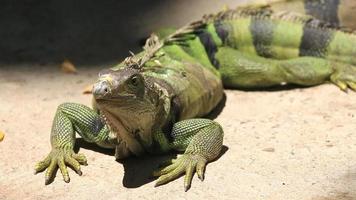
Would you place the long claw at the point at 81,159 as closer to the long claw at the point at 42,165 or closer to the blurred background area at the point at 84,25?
the long claw at the point at 42,165

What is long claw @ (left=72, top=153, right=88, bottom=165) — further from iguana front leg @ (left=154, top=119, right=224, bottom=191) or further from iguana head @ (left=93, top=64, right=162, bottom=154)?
iguana front leg @ (left=154, top=119, right=224, bottom=191)

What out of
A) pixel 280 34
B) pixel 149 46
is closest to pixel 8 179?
pixel 149 46

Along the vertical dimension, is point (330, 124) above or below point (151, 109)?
below

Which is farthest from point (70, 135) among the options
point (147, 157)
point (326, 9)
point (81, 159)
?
point (326, 9)

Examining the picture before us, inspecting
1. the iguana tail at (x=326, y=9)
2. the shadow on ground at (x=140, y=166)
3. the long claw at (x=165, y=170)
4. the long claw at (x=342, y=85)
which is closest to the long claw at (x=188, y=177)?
the long claw at (x=165, y=170)

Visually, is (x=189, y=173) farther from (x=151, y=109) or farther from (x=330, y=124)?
(x=330, y=124)

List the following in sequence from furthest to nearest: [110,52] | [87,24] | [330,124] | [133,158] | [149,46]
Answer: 1. [87,24]
2. [110,52]
3. [149,46]
4. [330,124]
5. [133,158]

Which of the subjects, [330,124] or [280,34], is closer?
[330,124]
